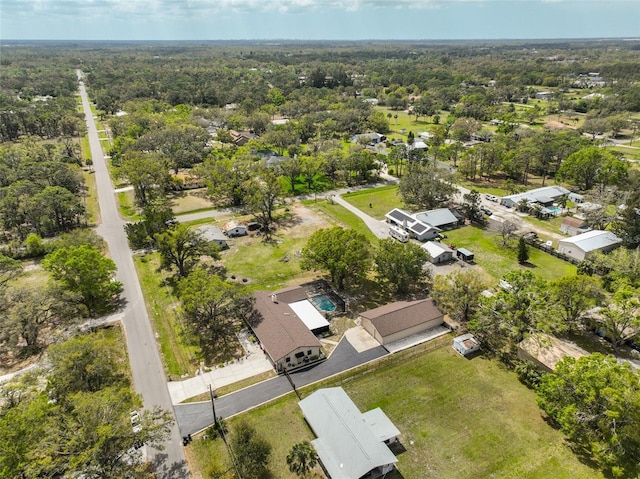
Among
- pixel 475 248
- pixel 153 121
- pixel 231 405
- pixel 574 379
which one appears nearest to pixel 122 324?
pixel 231 405

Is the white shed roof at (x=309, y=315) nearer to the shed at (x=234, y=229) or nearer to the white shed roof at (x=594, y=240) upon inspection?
the shed at (x=234, y=229)

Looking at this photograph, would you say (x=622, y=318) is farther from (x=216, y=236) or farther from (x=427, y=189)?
(x=216, y=236)

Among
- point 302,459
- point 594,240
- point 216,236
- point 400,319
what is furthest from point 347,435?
point 594,240

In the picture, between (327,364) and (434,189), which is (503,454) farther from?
(434,189)

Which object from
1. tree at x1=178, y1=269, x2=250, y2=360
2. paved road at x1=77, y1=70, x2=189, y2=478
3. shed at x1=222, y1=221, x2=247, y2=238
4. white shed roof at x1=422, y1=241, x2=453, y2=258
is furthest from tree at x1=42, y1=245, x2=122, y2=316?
white shed roof at x1=422, y1=241, x2=453, y2=258

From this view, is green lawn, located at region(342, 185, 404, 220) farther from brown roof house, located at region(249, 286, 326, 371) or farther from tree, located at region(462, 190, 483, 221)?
brown roof house, located at region(249, 286, 326, 371)

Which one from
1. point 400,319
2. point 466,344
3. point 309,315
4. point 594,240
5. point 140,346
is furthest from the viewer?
point 594,240

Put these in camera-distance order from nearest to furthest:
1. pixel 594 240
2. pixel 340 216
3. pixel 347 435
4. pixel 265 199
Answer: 1. pixel 347 435
2. pixel 594 240
3. pixel 265 199
4. pixel 340 216
